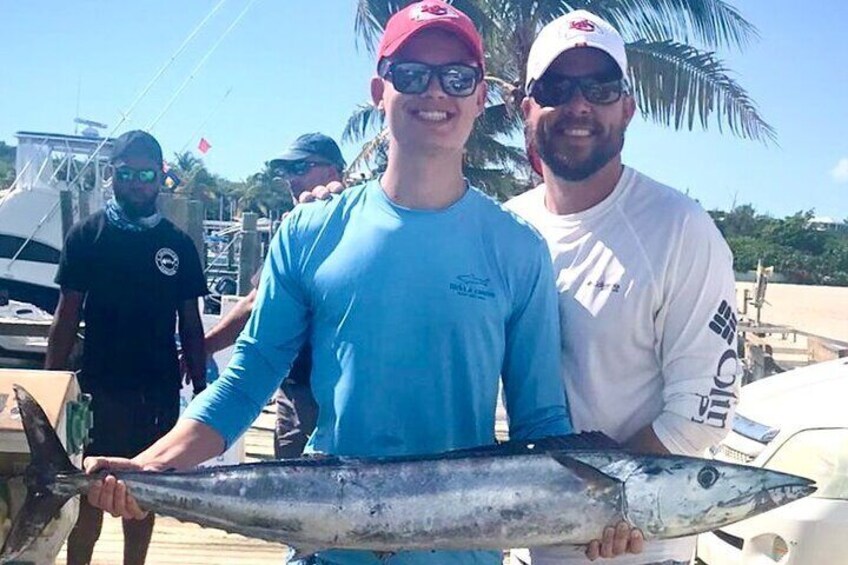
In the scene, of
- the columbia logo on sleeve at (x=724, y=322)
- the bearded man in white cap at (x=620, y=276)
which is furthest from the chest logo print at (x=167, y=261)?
the columbia logo on sleeve at (x=724, y=322)

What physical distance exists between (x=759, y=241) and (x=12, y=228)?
47.8 m

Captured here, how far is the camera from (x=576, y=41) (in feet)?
8.22

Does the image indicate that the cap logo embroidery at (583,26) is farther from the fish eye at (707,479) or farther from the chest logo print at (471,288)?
the fish eye at (707,479)

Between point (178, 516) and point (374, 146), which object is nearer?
point (178, 516)

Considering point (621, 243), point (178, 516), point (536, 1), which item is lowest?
point (178, 516)

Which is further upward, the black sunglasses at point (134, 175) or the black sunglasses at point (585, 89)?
the black sunglasses at point (585, 89)

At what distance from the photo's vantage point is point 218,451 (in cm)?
233

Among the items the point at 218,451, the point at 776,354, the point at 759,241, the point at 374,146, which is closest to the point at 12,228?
the point at 374,146

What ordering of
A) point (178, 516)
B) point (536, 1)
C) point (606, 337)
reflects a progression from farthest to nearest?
point (536, 1) → point (606, 337) → point (178, 516)

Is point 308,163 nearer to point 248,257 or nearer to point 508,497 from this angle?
point 508,497

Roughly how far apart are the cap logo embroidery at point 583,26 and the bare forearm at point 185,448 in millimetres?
1426

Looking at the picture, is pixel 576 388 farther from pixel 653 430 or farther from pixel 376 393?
pixel 376 393

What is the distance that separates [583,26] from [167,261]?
268cm

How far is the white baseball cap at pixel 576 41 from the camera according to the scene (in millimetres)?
2512
